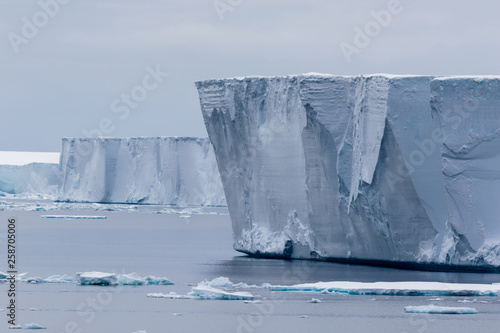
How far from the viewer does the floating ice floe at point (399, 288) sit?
11617 millimetres

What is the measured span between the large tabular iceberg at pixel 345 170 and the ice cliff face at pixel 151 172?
22.0 meters

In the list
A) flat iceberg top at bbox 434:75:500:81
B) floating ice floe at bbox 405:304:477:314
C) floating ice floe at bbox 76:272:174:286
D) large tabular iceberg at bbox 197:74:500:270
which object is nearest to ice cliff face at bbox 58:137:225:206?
large tabular iceberg at bbox 197:74:500:270

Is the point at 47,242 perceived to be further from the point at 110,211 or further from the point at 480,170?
the point at 110,211

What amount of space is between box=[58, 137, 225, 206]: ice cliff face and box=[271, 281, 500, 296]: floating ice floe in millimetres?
26720

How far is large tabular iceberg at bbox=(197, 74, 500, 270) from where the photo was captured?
13.4 m

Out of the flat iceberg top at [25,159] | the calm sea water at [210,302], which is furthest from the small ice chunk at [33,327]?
the flat iceberg top at [25,159]

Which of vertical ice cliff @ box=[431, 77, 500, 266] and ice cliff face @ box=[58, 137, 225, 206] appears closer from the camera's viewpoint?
vertical ice cliff @ box=[431, 77, 500, 266]

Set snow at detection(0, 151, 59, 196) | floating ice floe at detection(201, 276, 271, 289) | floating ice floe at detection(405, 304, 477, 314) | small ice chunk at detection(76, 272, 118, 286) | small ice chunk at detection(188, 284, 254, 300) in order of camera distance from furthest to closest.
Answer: snow at detection(0, 151, 59, 196) < small ice chunk at detection(76, 272, 118, 286) < floating ice floe at detection(201, 276, 271, 289) < small ice chunk at detection(188, 284, 254, 300) < floating ice floe at detection(405, 304, 477, 314)

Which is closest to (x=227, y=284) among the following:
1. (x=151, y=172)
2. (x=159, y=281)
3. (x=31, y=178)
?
(x=159, y=281)

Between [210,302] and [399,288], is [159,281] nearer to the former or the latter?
[210,302]

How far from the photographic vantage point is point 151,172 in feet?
129

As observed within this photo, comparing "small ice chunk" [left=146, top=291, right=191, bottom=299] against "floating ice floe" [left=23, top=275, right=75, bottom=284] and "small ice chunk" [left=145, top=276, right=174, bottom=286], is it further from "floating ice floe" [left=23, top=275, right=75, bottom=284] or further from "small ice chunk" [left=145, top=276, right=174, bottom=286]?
"floating ice floe" [left=23, top=275, right=75, bottom=284]

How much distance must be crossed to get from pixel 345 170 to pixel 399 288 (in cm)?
333

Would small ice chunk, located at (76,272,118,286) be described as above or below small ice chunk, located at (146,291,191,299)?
above
